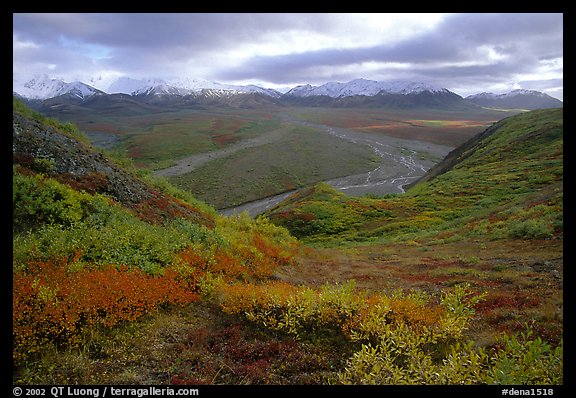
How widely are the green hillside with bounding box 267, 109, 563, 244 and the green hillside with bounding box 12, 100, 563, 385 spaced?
377 cm

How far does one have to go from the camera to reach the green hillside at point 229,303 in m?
5.58

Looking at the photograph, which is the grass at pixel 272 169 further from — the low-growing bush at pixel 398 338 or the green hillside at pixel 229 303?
the low-growing bush at pixel 398 338

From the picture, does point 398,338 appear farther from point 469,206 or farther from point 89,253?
point 469,206

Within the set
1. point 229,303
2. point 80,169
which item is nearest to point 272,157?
point 80,169

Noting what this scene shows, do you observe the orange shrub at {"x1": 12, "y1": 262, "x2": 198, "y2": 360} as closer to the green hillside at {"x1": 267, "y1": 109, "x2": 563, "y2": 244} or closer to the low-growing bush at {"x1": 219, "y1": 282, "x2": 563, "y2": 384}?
the low-growing bush at {"x1": 219, "y1": 282, "x2": 563, "y2": 384}

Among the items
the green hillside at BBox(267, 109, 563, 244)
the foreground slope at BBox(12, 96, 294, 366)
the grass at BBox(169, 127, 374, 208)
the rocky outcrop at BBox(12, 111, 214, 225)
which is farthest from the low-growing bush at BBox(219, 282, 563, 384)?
the grass at BBox(169, 127, 374, 208)

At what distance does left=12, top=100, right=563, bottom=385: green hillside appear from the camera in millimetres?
5582

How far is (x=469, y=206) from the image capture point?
36250mm

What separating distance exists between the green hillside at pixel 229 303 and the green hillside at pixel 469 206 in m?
3.77
